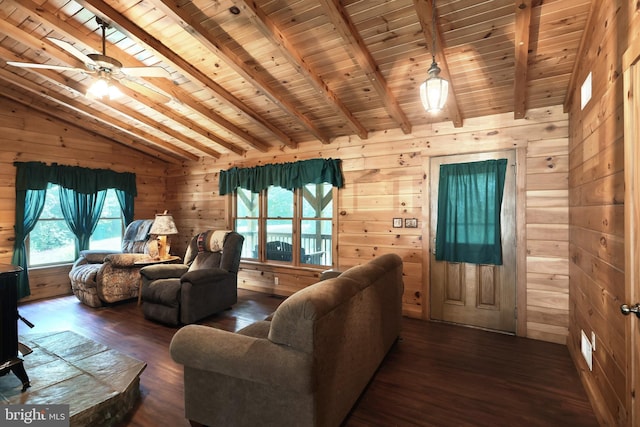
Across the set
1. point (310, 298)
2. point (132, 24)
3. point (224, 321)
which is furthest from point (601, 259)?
point (132, 24)

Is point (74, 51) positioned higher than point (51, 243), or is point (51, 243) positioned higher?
point (74, 51)

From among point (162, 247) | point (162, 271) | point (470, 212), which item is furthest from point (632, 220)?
point (162, 247)

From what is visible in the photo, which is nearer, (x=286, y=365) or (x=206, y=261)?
(x=286, y=365)

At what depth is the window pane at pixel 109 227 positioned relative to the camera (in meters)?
5.61

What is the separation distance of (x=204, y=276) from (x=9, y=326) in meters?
1.86

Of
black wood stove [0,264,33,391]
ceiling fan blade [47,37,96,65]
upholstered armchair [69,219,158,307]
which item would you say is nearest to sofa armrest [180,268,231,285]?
upholstered armchair [69,219,158,307]

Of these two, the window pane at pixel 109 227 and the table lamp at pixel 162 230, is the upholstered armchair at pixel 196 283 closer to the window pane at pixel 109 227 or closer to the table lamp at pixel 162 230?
the table lamp at pixel 162 230

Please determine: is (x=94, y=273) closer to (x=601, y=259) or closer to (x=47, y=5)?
(x=47, y=5)

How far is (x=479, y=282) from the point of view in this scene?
355 cm

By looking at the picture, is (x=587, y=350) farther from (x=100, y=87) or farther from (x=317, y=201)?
(x=100, y=87)

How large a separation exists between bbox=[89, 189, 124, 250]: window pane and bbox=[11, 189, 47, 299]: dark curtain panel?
2.99 ft

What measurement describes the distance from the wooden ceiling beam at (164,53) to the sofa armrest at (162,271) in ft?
7.34

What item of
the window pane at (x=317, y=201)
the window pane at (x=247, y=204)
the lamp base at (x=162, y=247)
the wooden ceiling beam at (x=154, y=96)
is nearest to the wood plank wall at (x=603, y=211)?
the window pane at (x=317, y=201)

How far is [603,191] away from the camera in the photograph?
1959 millimetres
